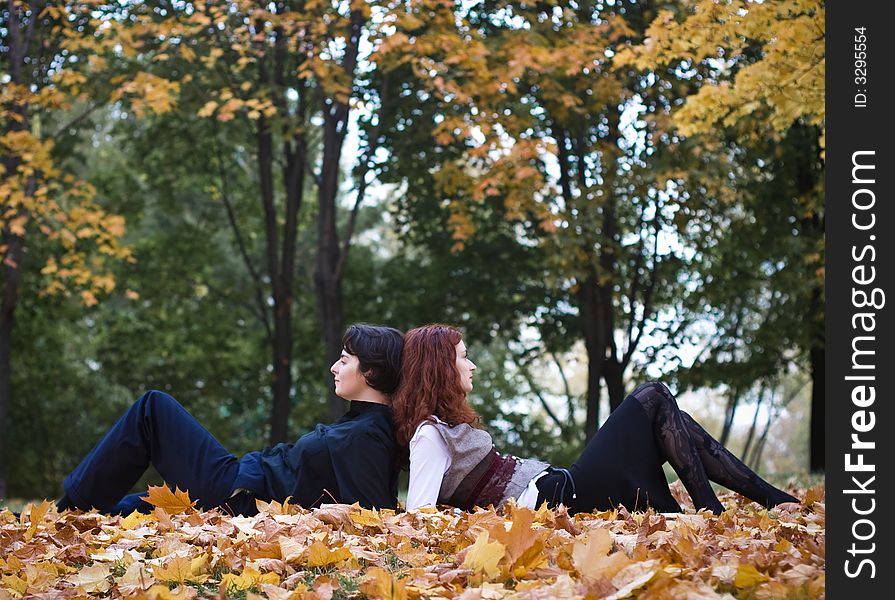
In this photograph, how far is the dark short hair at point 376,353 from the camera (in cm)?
467

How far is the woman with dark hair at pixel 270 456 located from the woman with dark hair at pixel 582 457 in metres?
0.16

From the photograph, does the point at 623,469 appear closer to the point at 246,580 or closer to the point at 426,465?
the point at 426,465

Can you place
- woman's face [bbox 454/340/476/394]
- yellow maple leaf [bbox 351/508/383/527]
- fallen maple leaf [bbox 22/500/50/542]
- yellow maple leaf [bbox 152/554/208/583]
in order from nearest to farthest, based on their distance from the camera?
yellow maple leaf [bbox 152/554/208/583] < yellow maple leaf [bbox 351/508/383/527] < fallen maple leaf [bbox 22/500/50/542] < woman's face [bbox 454/340/476/394]

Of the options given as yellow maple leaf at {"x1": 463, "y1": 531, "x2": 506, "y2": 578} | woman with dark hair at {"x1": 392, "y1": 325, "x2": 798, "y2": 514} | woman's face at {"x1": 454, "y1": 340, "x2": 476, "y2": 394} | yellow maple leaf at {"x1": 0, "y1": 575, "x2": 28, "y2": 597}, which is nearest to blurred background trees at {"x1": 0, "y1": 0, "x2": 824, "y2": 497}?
woman with dark hair at {"x1": 392, "y1": 325, "x2": 798, "y2": 514}

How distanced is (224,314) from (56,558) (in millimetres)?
15369

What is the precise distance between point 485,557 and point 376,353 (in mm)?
1817

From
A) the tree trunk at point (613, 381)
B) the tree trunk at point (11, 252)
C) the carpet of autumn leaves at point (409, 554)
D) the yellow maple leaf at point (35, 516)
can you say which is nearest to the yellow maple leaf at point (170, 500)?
the carpet of autumn leaves at point (409, 554)

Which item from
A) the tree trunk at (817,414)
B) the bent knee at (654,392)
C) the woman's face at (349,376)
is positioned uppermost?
the woman's face at (349,376)

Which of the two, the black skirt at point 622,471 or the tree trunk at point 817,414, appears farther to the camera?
the tree trunk at point 817,414

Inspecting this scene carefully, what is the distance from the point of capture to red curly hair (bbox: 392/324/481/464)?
4.47 metres

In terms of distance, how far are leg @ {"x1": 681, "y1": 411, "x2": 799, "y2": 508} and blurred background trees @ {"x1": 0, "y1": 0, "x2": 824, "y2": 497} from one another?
4.11m

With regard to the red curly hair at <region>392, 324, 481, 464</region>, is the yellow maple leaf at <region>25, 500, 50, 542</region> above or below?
below

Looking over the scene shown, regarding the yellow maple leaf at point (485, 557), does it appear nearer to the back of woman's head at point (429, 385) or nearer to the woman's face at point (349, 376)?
the back of woman's head at point (429, 385)

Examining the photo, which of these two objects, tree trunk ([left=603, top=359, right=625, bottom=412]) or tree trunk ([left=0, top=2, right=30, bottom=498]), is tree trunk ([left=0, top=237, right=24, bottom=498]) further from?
tree trunk ([left=603, top=359, right=625, bottom=412])
